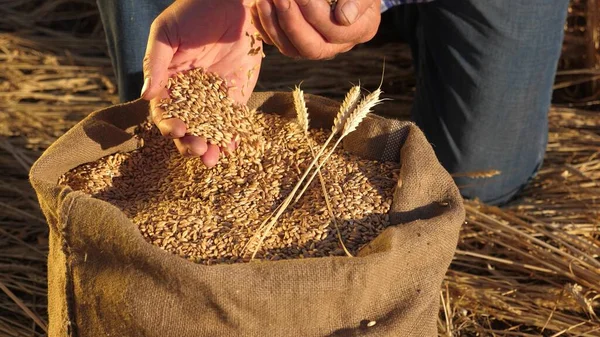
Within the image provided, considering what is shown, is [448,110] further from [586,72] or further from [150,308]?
[150,308]

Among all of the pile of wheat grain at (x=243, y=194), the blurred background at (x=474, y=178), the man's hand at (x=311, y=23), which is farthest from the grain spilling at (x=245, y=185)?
the blurred background at (x=474, y=178)

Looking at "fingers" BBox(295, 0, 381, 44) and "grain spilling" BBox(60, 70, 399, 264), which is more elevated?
"fingers" BBox(295, 0, 381, 44)

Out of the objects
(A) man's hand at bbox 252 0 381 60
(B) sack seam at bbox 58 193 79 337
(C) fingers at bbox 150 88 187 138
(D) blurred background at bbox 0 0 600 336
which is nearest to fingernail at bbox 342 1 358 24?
(A) man's hand at bbox 252 0 381 60

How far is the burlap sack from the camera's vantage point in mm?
983

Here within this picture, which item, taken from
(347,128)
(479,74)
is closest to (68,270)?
(347,128)

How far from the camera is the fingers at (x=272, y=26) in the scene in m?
1.17

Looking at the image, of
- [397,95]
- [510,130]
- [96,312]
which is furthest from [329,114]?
[397,95]

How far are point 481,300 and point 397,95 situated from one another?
954mm

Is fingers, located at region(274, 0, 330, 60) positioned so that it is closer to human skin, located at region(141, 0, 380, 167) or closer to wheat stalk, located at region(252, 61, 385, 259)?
human skin, located at region(141, 0, 380, 167)

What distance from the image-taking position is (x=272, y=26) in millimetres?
1196

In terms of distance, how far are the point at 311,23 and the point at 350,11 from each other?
0.24 feet

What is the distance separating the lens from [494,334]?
1776 millimetres

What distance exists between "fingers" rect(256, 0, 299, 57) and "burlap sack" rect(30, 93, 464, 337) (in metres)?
0.30

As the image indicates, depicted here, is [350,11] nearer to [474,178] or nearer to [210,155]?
[210,155]
